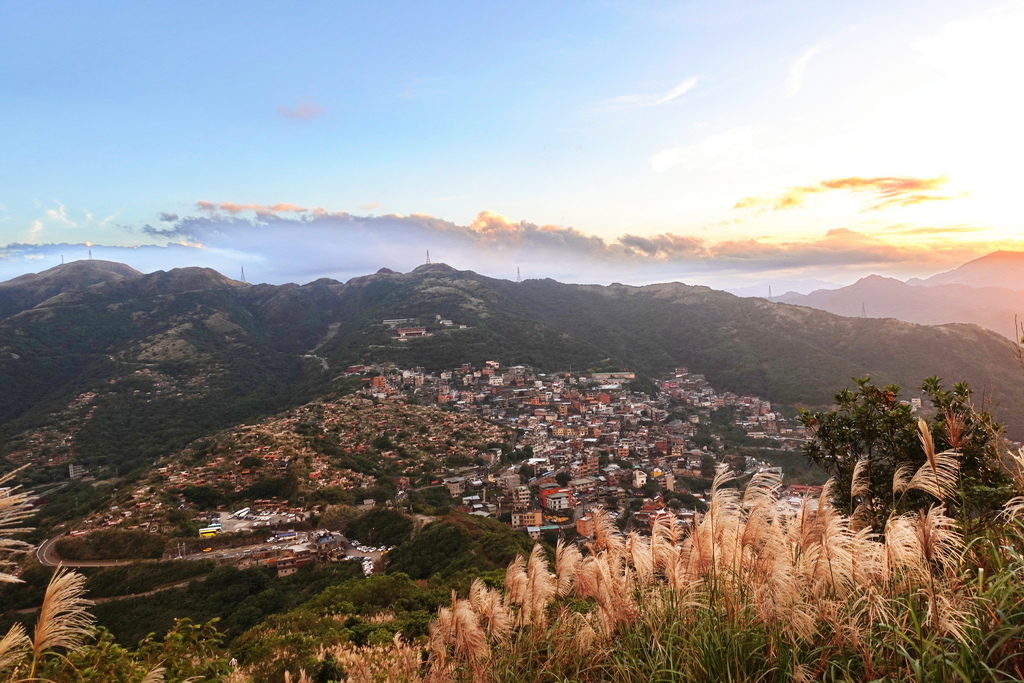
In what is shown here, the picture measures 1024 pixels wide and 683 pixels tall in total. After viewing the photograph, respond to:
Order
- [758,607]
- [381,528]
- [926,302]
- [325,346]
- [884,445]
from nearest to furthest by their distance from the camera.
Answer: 1. [758,607]
2. [884,445]
3. [381,528]
4. [325,346]
5. [926,302]

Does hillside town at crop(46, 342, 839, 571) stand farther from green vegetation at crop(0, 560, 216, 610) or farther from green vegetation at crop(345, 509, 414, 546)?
green vegetation at crop(0, 560, 216, 610)

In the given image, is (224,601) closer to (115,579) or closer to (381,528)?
(115,579)

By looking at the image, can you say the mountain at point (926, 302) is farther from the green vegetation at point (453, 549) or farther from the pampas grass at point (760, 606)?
the pampas grass at point (760, 606)

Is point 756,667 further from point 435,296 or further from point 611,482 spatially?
point 435,296

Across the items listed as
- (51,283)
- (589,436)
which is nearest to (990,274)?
(589,436)

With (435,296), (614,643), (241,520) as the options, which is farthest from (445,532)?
(435,296)
